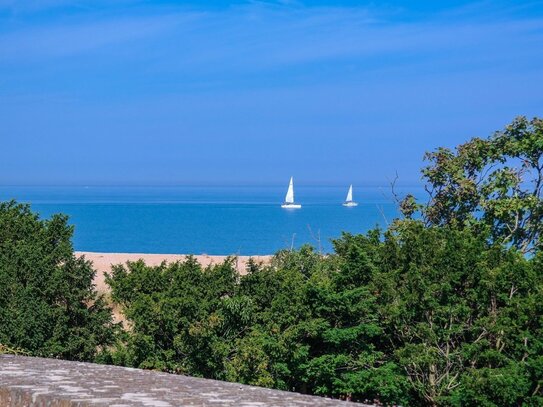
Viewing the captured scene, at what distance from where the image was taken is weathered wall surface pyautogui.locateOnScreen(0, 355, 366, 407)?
4375mm

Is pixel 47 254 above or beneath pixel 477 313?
above

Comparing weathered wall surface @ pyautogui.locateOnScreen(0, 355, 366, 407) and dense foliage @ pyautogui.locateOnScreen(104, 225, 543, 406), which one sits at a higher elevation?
dense foliage @ pyautogui.locateOnScreen(104, 225, 543, 406)

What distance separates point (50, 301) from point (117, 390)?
474 inches

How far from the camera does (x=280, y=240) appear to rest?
3428 inches

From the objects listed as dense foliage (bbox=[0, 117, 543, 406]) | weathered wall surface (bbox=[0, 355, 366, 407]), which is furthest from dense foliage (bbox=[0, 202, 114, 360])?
weathered wall surface (bbox=[0, 355, 366, 407])

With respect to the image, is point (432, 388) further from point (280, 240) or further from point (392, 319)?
point (280, 240)

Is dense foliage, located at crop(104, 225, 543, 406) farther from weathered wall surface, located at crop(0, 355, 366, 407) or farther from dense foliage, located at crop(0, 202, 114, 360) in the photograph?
weathered wall surface, located at crop(0, 355, 366, 407)

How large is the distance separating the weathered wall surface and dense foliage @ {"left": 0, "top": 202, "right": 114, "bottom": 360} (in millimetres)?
→ 9353

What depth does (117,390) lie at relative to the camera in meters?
4.66

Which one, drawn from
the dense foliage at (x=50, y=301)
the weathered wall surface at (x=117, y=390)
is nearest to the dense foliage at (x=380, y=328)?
the dense foliage at (x=50, y=301)

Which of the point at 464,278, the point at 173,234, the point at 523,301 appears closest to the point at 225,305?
the point at 464,278

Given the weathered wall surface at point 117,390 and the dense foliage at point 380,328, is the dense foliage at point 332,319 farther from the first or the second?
the weathered wall surface at point 117,390

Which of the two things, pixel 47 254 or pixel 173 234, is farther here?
pixel 173 234

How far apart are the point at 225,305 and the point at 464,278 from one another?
3.97 metres
